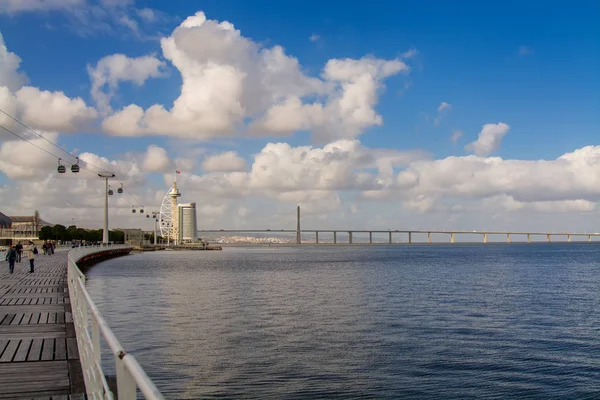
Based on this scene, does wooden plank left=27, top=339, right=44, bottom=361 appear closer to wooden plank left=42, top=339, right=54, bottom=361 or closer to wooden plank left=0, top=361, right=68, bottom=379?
wooden plank left=42, top=339, right=54, bottom=361

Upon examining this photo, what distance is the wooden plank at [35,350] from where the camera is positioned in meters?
10.9

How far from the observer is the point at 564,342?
2208 centimetres

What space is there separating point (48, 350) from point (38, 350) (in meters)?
0.20

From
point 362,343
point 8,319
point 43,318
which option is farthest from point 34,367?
point 362,343

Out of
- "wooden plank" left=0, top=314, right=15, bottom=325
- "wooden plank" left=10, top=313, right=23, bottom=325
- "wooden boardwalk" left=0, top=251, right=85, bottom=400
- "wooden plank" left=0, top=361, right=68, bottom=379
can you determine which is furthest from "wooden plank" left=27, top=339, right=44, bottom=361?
"wooden plank" left=0, top=314, right=15, bottom=325

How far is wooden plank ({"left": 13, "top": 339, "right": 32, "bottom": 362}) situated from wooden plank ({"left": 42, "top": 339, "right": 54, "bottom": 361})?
0.99ft

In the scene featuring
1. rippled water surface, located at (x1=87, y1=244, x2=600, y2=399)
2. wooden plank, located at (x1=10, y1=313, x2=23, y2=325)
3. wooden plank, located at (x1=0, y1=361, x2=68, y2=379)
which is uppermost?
wooden plank, located at (x1=10, y1=313, x2=23, y2=325)

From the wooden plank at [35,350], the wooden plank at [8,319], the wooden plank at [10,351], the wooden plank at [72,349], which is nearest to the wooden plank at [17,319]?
the wooden plank at [8,319]

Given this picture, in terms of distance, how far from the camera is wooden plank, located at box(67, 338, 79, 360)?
10992mm

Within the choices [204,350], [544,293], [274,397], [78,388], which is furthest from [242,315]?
[544,293]

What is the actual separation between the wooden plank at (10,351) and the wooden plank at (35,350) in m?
0.29

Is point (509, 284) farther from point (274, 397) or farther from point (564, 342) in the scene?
point (274, 397)

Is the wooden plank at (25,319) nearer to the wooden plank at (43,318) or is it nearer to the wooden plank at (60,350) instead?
the wooden plank at (43,318)

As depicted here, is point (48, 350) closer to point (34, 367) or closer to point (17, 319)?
point (34, 367)
